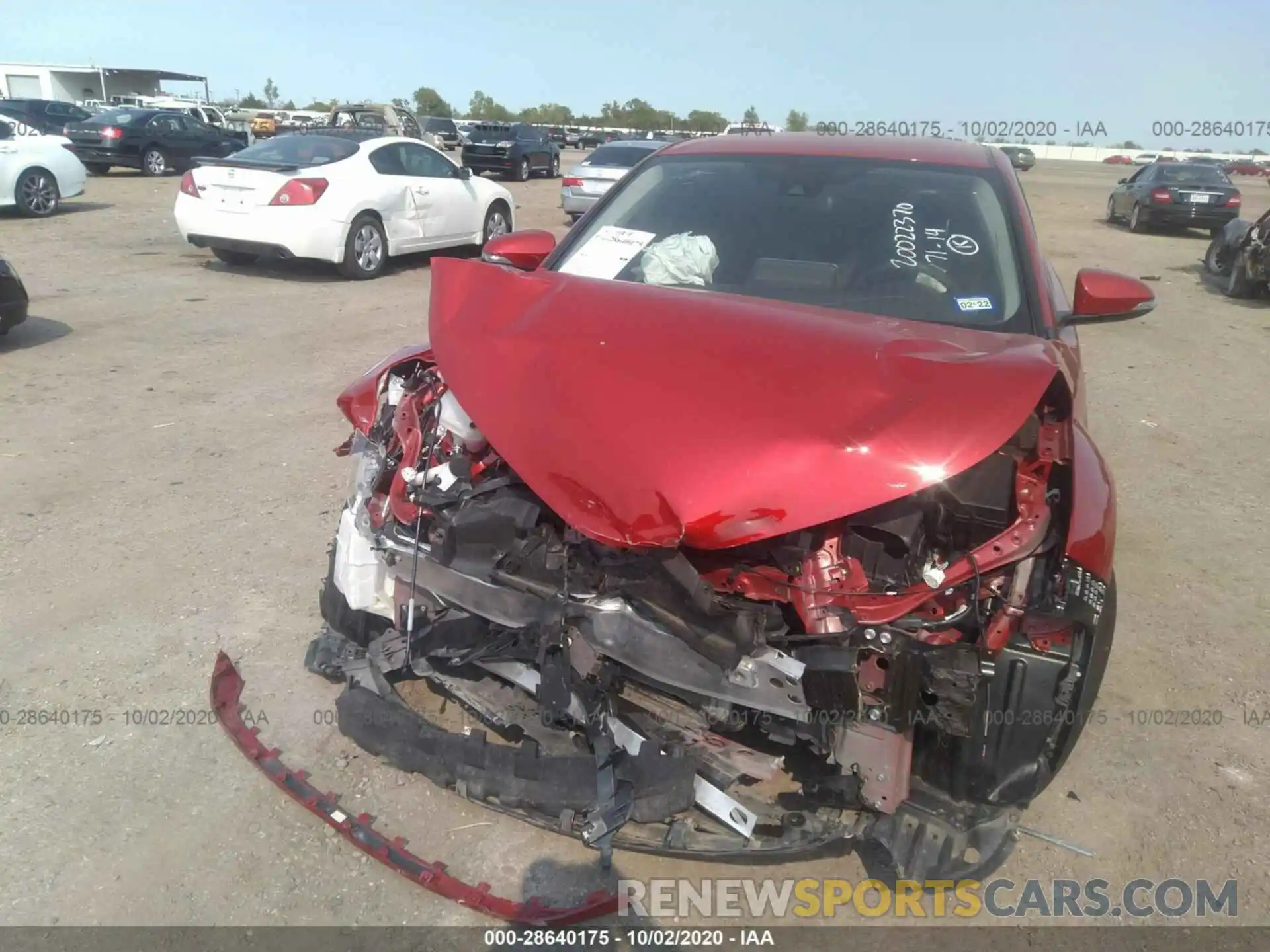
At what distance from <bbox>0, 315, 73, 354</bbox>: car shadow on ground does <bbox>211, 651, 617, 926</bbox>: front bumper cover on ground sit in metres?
5.78

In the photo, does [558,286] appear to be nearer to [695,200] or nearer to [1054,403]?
[695,200]

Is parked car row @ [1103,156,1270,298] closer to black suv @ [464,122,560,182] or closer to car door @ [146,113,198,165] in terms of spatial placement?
black suv @ [464,122,560,182]

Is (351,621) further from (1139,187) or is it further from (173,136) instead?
(173,136)

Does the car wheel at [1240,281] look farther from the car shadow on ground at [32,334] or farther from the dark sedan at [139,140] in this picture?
the dark sedan at [139,140]

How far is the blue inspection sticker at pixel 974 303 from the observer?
2992 millimetres

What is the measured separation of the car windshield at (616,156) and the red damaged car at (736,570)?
12.6 meters

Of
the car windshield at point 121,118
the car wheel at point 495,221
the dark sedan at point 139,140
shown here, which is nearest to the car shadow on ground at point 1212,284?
the car wheel at point 495,221

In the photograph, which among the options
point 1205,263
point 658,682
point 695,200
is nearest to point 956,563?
point 658,682

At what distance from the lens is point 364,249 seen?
10102mm

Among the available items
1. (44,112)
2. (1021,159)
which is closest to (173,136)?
(44,112)

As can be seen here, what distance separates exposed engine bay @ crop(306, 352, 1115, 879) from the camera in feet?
7.13

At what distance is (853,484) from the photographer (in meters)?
2.03

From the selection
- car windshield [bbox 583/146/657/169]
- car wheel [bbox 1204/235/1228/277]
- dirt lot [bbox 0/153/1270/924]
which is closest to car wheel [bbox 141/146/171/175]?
car windshield [bbox 583/146/657/169]

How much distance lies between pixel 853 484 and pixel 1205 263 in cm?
1422
